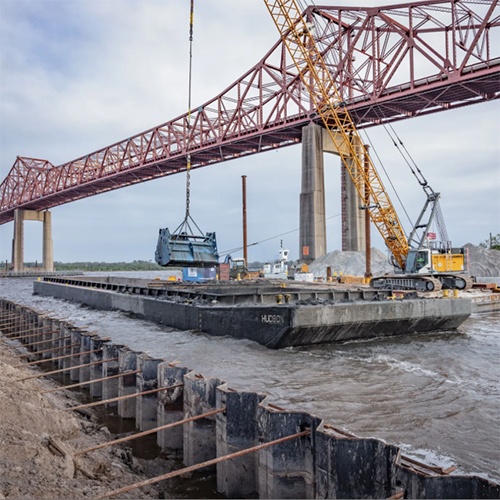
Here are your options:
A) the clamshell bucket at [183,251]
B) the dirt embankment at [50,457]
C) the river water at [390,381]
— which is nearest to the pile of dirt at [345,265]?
the clamshell bucket at [183,251]

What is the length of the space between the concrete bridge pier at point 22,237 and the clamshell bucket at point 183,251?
81.6 m

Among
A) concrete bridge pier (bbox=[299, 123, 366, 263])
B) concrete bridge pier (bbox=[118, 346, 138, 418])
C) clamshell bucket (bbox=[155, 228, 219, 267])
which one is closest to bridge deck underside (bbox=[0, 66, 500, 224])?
concrete bridge pier (bbox=[299, 123, 366, 263])

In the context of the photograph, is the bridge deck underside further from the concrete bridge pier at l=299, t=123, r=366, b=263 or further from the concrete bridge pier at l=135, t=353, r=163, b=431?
the concrete bridge pier at l=135, t=353, r=163, b=431

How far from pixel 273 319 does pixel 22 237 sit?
99350mm

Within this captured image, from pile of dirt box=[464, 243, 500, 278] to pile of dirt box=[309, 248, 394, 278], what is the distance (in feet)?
45.6

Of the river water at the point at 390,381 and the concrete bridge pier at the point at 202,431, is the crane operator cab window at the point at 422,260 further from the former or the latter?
the concrete bridge pier at the point at 202,431

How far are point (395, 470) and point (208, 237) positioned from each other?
69.8 feet

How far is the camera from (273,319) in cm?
1276

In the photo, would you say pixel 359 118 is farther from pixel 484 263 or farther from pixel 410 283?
pixel 410 283

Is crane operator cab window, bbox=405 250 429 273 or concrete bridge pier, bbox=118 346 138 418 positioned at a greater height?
crane operator cab window, bbox=405 250 429 273

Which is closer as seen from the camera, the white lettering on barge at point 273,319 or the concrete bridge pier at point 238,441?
the concrete bridge pier at point 238,441

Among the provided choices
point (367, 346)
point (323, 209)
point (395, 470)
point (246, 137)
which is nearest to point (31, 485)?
point (395, 470)

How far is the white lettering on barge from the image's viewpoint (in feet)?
41.0

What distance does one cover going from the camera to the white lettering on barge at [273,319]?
41.0ft
